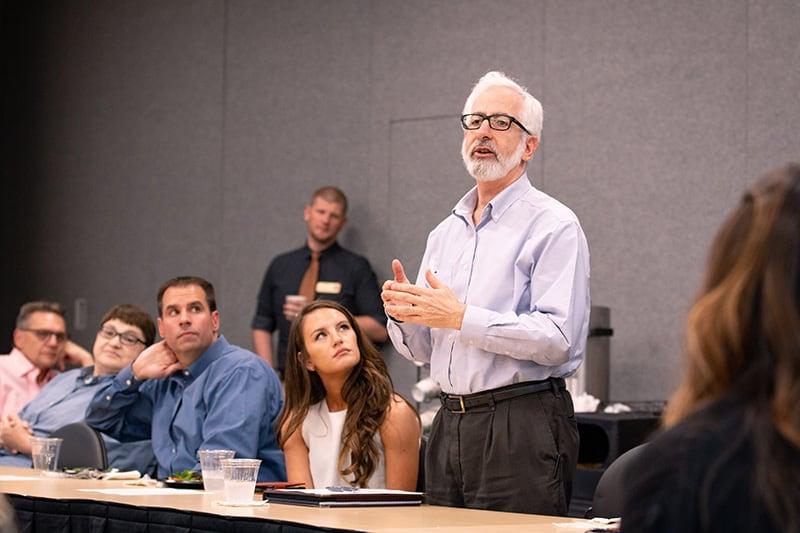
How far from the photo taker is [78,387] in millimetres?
5078

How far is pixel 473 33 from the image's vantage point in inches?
260

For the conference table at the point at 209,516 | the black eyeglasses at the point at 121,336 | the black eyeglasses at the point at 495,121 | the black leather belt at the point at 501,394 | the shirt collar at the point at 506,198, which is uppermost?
the black eyeglasses at the point at 495,121

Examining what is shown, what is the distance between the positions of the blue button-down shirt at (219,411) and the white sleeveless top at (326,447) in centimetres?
27

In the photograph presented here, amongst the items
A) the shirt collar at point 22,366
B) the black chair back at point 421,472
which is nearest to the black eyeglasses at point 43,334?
the shirt collar at point 22,366

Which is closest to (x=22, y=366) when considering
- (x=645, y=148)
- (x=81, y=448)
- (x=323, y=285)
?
(x=323, y=285)

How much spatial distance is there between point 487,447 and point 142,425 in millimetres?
2039

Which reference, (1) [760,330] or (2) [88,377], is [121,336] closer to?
(2) [88,377]

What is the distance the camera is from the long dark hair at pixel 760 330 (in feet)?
3.76

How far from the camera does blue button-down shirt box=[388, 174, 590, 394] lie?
114 inches

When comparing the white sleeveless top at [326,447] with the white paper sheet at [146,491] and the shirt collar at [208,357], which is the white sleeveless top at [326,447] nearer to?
the white paper sheet at [146,491]

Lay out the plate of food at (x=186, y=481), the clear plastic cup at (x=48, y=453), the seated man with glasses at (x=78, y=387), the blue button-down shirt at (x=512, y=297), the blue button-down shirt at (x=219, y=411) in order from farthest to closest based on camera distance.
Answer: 1. the seated man with glasses at (x=78, y=387)
2. the blue button-down shirt at (x=219, y=411)
3. the clear plastic cup at (x=48, y=453)
4. the plate of food at (x=186, y=481)
5. the blue button-down shirt at (x=512, y=297)

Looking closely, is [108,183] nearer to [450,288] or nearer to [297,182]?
[297,182]

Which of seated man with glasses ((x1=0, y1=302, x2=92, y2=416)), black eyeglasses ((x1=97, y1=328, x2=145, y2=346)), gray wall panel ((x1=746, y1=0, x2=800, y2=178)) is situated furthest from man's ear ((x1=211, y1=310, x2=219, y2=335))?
gray wall panel ((x1=746, y1=0, x2=800, y2=178))

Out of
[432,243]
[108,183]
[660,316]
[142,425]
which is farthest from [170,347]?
[108,183]
